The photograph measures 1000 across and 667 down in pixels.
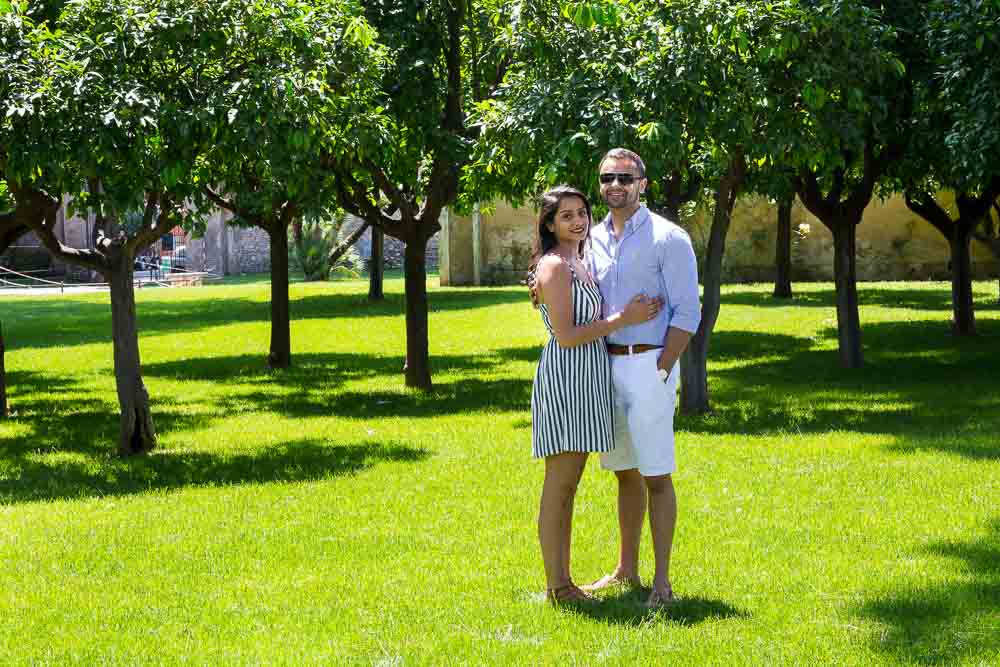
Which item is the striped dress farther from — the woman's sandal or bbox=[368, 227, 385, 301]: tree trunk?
bbox=[368, 227, 385, 301]: tree trunk

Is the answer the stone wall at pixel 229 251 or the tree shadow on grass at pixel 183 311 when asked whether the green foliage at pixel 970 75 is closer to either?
the tree shadow on grass at pixel 183 311

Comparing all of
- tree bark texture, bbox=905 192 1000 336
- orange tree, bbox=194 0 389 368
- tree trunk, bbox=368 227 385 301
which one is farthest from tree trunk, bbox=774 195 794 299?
orange tree, bbox=194 0 389 368

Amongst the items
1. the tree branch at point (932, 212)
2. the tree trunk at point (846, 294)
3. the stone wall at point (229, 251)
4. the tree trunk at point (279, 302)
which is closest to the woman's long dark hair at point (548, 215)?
the tree trunk at point (846, 294)

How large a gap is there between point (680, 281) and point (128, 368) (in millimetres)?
6730

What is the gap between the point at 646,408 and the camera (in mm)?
5488

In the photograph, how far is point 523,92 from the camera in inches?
463

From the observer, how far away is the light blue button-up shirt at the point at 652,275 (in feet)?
18.0

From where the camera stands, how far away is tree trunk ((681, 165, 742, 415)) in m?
12.5

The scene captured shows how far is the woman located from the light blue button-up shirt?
9 centimetres

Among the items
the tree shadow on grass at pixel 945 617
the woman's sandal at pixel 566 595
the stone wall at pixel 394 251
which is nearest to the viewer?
the tree shadow on grass at pixel 945 617

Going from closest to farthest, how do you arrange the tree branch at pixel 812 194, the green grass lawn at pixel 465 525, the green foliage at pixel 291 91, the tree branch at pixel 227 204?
the green grass lawn at pixel 465 525, the green foliage at pixel 291 91, the tree branch at pixel 812 194, the tree branch at pixel 227 204

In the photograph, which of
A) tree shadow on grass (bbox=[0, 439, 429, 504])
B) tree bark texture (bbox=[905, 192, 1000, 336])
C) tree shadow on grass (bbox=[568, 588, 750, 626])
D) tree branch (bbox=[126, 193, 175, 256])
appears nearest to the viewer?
tree shadow on grass (bbox=[568, 588, 750, 626])

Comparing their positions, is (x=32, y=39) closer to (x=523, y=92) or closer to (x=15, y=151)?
(x=15, y=151)

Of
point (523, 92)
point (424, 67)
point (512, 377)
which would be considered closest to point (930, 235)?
point (512, 377)
